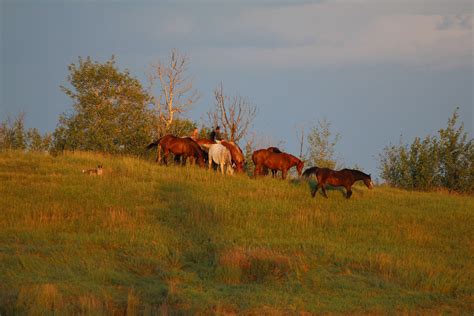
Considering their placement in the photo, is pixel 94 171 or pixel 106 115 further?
pixel 106 115

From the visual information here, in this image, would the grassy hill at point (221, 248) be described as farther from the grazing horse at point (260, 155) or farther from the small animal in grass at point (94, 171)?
the grazing horse at point (260, 155)

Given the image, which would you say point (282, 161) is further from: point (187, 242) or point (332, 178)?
point (187, 242)

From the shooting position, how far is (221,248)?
1339 centimetres

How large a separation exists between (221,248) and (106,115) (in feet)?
81.3

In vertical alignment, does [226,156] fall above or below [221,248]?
above

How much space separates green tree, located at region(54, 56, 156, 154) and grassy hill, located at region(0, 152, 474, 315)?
13.6m

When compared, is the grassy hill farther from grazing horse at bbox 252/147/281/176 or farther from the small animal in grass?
grazing horse at bbox 252/147/281/176

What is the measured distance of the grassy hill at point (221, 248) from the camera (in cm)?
1034

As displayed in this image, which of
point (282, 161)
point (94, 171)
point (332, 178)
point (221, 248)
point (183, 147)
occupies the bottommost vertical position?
point (221, 248)

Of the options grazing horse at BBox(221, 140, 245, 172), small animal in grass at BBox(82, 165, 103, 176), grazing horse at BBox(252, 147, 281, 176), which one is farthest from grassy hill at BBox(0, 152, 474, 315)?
grazing horse at BBox(221, 140, 245, 172)

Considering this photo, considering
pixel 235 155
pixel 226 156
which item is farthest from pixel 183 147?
pixel 235 155

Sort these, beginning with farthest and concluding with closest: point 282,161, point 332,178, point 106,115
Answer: point 106,115 < point 282,161 < point 332,178

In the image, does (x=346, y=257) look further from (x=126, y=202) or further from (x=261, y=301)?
(x=126, y=202)

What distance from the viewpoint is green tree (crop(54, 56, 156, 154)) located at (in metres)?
35.7
